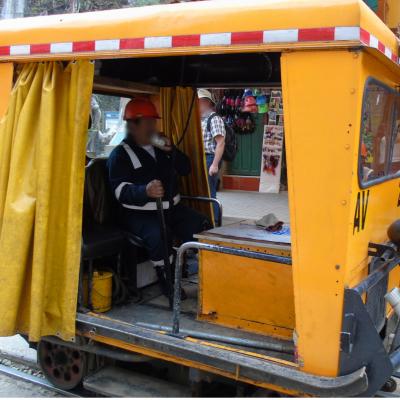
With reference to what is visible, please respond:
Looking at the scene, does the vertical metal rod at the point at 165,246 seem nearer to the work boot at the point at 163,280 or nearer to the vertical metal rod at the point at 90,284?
the work boot at the point at 163,280

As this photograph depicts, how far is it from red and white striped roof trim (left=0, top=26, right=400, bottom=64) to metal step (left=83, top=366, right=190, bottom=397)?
215cm

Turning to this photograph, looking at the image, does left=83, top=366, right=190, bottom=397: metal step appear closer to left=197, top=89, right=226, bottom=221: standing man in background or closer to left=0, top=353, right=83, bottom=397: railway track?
left=0, top=353, right=83, bottom=397: railway track

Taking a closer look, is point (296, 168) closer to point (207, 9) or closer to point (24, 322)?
point (207, 9)

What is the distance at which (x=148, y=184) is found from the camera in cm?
388

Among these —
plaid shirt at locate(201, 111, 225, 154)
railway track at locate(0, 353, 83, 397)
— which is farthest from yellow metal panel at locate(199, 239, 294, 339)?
plaid shirt at locate(201, 111, 225, 154)

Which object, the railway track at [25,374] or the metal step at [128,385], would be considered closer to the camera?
the metal step at [128,385]

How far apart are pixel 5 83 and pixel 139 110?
1047 mm

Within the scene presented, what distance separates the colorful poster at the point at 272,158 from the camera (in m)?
10.5

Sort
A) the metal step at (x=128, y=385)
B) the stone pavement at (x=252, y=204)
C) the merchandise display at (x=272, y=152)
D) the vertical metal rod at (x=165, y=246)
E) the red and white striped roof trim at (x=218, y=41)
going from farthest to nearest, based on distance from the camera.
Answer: the merchandise display at (x=272, y=152)
the stone pavement at (x=252, y=204)
the vertical metal rod at (x=165, y=246)
the metal step at (x=128, y=385)
the red and white striped roof trim at (x=218, y=41)

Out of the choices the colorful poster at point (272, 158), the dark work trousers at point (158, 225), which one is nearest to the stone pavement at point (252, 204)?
the colorful poster at point (272, 158)

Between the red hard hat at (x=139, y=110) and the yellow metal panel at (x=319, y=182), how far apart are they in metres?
1.81

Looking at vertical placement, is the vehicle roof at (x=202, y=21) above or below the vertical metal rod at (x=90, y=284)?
above

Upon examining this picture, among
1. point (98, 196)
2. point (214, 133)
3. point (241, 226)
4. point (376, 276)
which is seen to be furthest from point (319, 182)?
point (214, 133)

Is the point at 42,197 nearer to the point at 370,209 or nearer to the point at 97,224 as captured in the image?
the point at 97,224
